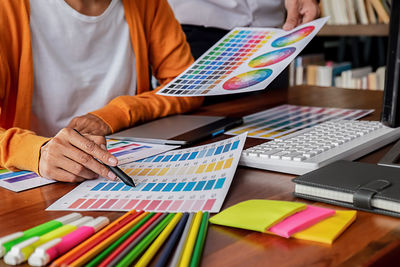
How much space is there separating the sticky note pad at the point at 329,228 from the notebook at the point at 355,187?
0.03 m

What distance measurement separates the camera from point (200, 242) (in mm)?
505

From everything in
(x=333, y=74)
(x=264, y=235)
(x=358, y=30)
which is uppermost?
(x=264, y=235)

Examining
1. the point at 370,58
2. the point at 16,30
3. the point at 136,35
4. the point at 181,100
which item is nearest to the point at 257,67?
the point at 181,100

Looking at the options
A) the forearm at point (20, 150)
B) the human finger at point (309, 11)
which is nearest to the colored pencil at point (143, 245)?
the forearm at point (20, 150)

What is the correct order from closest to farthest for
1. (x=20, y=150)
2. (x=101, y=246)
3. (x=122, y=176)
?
(x=101, y=246)
(x=122, y=176)
(x=20, y=150)

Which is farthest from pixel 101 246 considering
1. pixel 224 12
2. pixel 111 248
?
pixel 224 12

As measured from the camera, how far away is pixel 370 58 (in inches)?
114

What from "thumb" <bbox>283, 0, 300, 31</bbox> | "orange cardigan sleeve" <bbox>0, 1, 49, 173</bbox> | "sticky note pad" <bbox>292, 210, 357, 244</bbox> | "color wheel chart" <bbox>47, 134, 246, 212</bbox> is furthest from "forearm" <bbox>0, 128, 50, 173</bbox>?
"thumb" <bbox>283, 0, 300, 31</bbox>

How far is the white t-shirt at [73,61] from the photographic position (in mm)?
1155

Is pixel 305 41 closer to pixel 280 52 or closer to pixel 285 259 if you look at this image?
pixel 280 52

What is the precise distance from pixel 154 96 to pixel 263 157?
1.72ft

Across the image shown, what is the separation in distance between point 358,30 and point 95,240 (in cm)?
234

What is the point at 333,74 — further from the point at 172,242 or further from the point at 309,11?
the point at 172,242

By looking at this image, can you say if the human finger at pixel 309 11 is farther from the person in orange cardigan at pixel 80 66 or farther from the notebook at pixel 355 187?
the notebook at pixel 355 187
